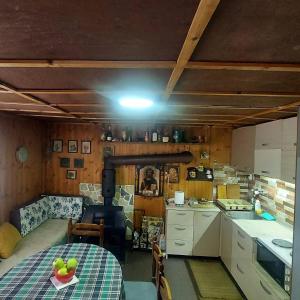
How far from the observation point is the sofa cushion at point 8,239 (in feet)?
10.2

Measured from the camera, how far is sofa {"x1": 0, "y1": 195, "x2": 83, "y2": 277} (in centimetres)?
330

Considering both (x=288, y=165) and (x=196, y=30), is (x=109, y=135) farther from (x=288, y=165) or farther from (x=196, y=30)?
(x=196, y=30)

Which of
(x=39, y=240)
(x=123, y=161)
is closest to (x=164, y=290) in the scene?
(x=39, y=240)

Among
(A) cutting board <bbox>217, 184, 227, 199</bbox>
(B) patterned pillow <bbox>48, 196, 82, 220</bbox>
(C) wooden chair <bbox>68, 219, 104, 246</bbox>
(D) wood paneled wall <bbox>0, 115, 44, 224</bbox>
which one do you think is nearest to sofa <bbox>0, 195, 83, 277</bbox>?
(B) patterned pillow <bbox>48, 196, 82, 220</bbox>

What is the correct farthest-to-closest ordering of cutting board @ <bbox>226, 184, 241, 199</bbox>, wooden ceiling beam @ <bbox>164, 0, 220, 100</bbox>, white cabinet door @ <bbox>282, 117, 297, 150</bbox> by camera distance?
1. cutting board @ <bbox>226, 184, 241, 199</bbox>
2. white cabinet door @ <bbox>282, 117, 297, 150</bbox>
3. wooden ceiling beam @ <bbox>164, 0, 220, 100</bbox>

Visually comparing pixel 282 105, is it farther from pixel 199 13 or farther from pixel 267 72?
pixel 199 13

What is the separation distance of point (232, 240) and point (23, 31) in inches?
144

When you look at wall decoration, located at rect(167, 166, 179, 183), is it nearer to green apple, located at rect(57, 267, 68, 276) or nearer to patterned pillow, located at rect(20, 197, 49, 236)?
patterned pillow, located at rect(20, 197, 49, 236)

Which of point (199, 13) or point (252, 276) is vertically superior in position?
point (199, 13)

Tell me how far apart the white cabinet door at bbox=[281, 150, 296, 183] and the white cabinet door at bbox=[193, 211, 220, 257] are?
1687mm

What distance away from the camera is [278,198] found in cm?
366

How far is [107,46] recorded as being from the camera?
101cm

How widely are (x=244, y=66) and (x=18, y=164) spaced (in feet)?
12.2

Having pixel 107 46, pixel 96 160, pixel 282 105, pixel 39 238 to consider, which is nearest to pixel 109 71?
pixel 107 46
